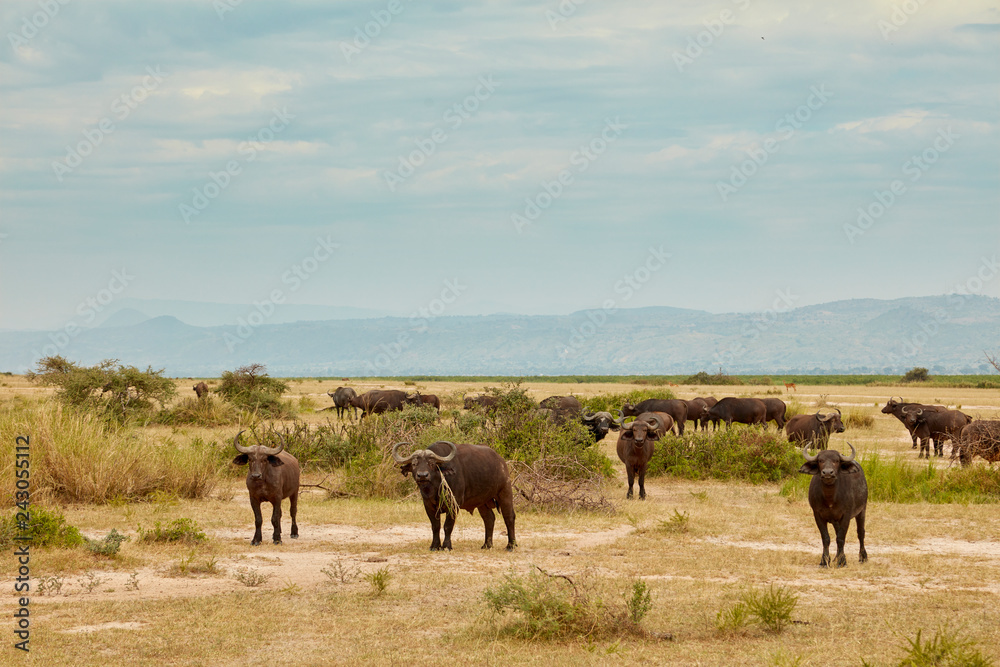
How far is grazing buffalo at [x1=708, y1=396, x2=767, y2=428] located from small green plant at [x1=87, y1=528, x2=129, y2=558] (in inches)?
1003

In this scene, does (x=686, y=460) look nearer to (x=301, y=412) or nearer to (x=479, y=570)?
(x=479, y=570)

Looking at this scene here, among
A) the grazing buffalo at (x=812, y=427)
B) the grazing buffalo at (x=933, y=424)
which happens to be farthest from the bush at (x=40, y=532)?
the grazing buffalo at (x=933, y=424)

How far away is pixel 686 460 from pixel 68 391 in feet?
66.0

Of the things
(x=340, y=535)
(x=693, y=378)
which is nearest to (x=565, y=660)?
(x=340, y=535)

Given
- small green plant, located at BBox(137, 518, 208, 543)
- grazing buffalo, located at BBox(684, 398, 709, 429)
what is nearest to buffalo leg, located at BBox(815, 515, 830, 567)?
small green plant, located at BBox(137, 518, 208, 543)

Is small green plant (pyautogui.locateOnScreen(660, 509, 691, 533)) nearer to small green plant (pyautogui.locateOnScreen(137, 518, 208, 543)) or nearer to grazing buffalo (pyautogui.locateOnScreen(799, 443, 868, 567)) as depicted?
grazing buffalo (pyautogui.locateOnScreen(799, 443, 868, 567))

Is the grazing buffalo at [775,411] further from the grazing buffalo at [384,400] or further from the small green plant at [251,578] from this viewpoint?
the small green plant at [251,578]

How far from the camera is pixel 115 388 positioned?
32094 millimetres

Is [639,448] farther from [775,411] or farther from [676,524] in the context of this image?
[775,411]

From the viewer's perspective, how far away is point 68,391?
102 feet

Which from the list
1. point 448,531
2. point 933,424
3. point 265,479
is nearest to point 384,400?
point 933,424

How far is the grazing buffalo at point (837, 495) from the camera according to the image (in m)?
12.2

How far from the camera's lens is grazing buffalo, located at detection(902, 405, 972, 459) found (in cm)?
2620

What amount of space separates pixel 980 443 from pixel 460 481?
13618mm
